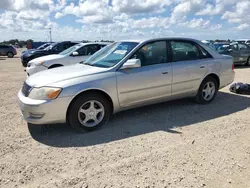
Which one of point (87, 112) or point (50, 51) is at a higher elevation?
point (50, 51)

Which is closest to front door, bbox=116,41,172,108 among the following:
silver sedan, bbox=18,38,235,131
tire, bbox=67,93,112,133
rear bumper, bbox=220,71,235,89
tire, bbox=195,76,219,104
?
silver sedan, bbox=18,38,235,131

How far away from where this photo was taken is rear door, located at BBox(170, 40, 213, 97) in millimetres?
5281

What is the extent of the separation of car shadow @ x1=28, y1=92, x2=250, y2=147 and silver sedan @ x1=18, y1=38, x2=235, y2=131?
0.25 m

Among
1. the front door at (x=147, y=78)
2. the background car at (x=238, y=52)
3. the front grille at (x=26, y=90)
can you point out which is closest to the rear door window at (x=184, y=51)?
the front door at (x=147, y=78)

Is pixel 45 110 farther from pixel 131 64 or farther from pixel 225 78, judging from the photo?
pixel 225 78

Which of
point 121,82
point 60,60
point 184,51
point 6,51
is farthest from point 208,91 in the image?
point 6,51

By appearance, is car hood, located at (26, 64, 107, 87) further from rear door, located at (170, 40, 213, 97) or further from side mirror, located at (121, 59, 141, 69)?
rear door, located at (170, 40, 213, 97)

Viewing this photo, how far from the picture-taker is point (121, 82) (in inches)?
178

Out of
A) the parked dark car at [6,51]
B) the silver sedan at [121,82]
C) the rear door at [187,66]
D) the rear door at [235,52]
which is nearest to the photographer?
the silver sedan at [121,82]

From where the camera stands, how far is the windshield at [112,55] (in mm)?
4788

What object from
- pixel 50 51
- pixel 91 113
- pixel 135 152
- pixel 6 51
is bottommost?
pixel 135 152

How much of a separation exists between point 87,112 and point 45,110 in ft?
2.31

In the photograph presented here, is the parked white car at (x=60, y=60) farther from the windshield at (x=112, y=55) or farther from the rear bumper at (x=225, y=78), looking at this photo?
the rear bumper at (x=225, y=78)

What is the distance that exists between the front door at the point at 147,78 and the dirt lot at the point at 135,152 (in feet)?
1.46
